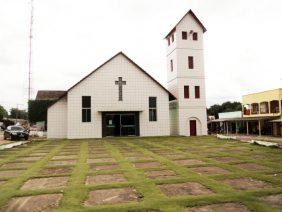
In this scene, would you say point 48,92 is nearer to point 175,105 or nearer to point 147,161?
point 175,105

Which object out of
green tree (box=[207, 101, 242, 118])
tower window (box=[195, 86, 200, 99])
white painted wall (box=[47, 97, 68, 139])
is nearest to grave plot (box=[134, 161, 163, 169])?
white painted wall (box=[47, 97, 68, 139])

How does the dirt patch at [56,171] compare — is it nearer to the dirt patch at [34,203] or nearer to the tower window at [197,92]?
the dirt patch at [34,203]

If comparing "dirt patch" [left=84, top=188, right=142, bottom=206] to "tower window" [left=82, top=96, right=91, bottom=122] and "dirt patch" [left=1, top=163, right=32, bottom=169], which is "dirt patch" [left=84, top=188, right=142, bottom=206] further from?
"tower window" [left=82, top=96, right=91, bottom=122]

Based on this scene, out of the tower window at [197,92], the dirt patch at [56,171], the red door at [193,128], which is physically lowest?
the dirt patch at [56,171]

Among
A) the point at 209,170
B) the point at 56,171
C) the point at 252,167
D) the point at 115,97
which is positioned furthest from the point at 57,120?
the point at 252,167

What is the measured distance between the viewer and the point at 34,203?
6.54 meters

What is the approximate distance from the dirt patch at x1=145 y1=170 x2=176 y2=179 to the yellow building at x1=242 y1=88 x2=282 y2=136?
29.3 m

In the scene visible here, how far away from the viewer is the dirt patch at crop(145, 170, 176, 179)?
29.8 ft

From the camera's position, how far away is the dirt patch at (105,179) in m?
8.51

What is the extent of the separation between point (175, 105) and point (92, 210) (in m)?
29.1

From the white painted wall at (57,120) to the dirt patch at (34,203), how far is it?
24993 mm

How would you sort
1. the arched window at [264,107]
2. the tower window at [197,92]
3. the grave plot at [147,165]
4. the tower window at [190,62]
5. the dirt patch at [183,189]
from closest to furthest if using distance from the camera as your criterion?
the dirt patch at [183,189], the grave plot at [147,165], the tower window at [197,92], the tower window at [190,62], the arched window at [264,107]

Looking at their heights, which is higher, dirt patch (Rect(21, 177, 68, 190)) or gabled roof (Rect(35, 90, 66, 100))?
gabled roof (Rect(35, 90, 66, 100))

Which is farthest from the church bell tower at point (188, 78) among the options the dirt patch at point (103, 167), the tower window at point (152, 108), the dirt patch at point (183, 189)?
the dirt patch at point (183, 189)
